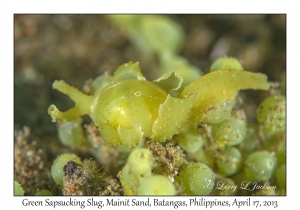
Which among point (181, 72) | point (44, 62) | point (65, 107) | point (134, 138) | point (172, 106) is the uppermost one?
point (44, 62)

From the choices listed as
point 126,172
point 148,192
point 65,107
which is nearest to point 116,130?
point 126,172

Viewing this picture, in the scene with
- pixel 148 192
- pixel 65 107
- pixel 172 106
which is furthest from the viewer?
pixel 65 107

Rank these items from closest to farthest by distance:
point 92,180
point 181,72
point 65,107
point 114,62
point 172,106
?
point 172,106 → point 92,180 → point 181,72 → point 65,107 → point 114,62

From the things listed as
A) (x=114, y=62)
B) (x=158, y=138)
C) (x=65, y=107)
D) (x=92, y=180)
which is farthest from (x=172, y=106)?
(x=114, y=62)

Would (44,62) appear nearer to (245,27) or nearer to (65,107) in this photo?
(65,107)

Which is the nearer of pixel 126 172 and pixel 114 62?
pixel 126 172

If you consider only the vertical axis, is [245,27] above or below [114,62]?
above
